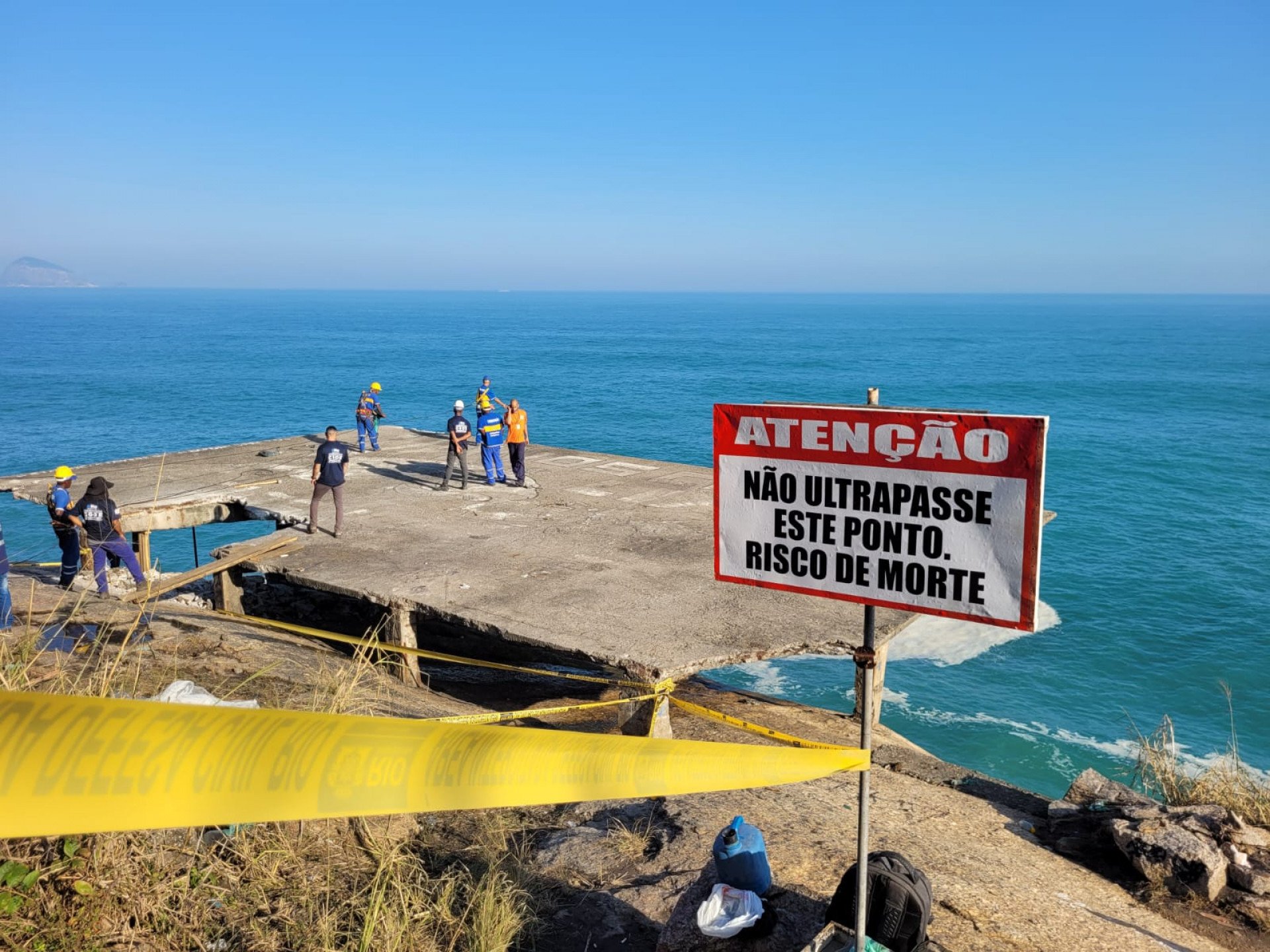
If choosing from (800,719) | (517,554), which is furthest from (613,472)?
(800,719)

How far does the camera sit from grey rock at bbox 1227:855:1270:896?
244 inches

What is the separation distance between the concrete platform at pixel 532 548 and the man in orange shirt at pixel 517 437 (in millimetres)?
379

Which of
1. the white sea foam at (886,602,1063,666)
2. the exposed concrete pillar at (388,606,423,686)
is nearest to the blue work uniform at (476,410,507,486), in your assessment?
the exposed concrete pillar at (388,606,423,686)

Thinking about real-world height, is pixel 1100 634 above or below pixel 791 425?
below

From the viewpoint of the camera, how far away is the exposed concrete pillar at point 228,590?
13.8 metres

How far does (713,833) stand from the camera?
22.1 ft

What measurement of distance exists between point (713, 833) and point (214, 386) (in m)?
75.8

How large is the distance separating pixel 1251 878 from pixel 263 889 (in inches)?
243

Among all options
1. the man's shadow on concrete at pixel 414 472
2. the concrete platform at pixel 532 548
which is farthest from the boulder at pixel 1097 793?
the man's shadow on concrete at pixel 414 472

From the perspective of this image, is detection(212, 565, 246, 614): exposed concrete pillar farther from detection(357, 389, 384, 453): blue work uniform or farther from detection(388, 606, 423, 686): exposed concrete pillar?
detection(357, 389, 384, 453): blue work uniform

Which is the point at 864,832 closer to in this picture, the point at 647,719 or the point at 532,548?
the point at 647,719

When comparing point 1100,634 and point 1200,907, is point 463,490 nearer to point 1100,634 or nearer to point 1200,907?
point 1200,907

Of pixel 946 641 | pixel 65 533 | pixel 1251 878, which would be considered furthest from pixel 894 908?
pixel 946 641

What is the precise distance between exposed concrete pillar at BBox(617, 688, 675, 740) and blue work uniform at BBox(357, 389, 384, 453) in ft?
40.5
